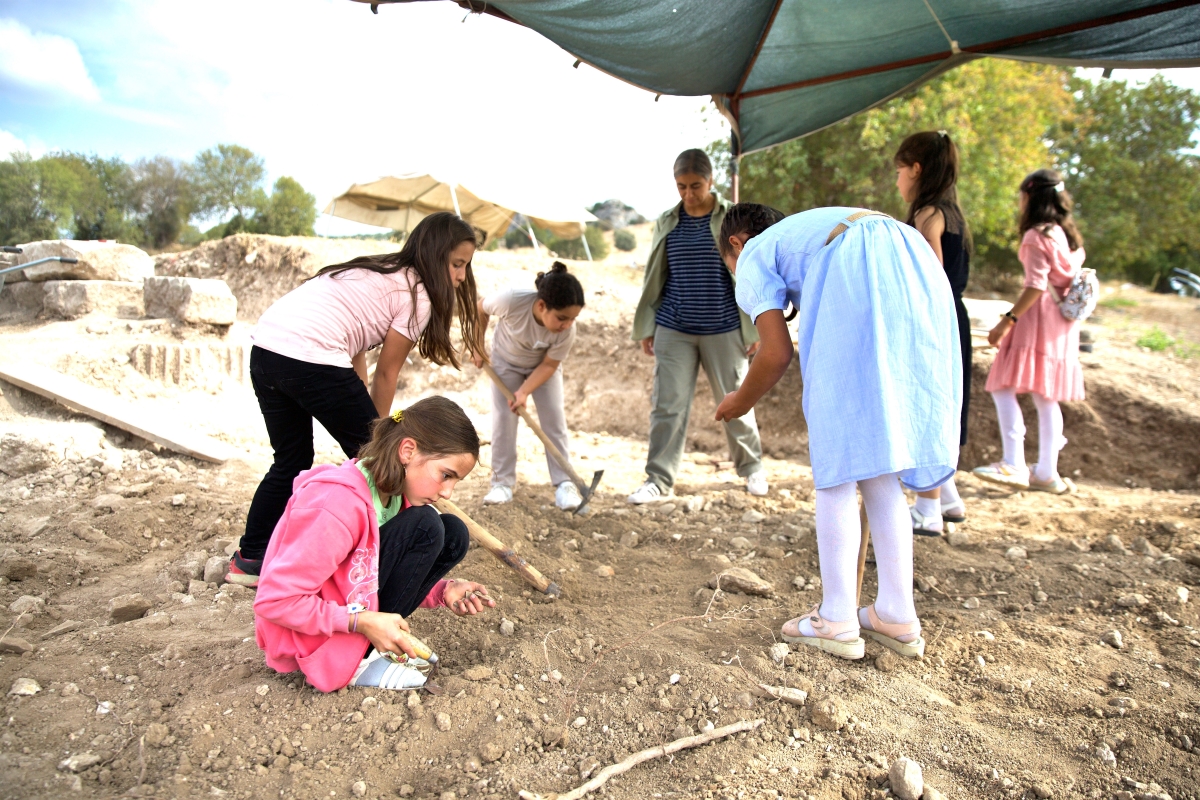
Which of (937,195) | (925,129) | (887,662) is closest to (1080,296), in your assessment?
(937,195)

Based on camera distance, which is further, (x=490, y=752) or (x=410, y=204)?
(x=410, y=204)

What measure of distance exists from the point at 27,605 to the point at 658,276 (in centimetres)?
302

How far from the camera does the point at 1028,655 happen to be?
2.27 metres

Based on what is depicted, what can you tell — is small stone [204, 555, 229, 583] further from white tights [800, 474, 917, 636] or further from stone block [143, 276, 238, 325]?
stone block [143, 276, 238, 325]

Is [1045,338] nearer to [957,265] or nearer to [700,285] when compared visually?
[957,265]

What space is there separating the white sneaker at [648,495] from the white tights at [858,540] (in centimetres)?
186

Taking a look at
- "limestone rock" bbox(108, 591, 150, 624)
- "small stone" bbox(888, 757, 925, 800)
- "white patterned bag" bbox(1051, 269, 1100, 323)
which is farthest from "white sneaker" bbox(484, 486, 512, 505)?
"white patterned bag" bbox(1051, 269, 1100, 323)

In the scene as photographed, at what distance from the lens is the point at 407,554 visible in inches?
76.0

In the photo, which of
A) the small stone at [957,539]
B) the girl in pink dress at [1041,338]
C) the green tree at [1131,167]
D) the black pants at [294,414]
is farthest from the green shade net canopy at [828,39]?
the green tree at [1131,167]

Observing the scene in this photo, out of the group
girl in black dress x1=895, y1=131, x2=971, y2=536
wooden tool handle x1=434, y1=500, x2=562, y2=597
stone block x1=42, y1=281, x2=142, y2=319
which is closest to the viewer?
wooden tool handle x1=434, y1=500, x2=562, y2=597

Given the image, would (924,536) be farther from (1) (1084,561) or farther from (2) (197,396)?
(2) (197,396)

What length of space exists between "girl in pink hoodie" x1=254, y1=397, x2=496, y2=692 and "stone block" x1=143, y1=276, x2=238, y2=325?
420 cm

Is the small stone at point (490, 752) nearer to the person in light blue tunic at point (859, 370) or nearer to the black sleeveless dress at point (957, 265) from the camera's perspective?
the person in light blue tunic at point (859, 370)

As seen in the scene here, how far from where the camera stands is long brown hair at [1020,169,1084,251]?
3820mm
